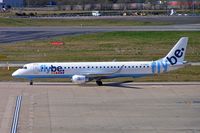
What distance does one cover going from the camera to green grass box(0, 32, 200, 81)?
228 ft

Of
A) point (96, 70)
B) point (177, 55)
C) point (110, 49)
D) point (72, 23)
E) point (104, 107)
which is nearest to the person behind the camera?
point (104, 107)

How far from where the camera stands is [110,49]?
87812 millimetres

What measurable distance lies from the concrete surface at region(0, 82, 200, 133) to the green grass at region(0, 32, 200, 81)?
280 inches

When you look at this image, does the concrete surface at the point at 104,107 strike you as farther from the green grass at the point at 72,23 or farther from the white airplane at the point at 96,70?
the green grass at the point at 72,23

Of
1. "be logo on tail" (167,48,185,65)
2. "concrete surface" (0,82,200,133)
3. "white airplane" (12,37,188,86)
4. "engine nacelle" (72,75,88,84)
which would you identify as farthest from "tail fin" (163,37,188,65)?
"engine nacelle" (72,75,88,84)

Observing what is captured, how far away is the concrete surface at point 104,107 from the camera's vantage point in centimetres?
3816

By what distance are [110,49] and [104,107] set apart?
4290 cm

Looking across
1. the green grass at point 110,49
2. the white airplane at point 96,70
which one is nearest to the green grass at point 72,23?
the green grass at point 110,49

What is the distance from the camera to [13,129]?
37.5 meters

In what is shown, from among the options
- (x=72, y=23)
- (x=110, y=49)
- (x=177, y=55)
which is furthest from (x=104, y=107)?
(x=72, y=23)

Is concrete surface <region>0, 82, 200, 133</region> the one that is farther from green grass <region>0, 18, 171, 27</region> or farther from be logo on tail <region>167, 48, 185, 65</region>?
green grass <region>0, 18, 171, 27</region>

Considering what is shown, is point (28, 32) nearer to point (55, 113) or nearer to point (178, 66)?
point (178, 66)

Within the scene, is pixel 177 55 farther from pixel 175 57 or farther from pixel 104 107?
pixel 104 107

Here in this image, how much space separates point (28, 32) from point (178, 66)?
62392 millimetres
